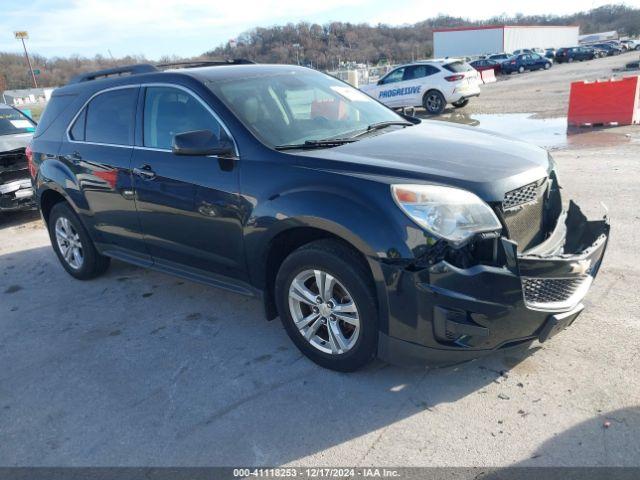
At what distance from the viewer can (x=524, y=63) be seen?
45062 mm

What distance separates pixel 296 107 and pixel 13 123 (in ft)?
23.0

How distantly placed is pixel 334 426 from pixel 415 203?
1.29 metres

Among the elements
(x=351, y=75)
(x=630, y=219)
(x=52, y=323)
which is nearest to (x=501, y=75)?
(x=351, y=75)

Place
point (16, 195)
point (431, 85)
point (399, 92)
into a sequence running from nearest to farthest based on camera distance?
point (16, 195)
point (431, 85)
point (399, 92)

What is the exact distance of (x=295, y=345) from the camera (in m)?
3.72

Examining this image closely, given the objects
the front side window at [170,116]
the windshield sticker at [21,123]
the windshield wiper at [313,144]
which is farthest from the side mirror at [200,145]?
the windshield sticker at [21,123]

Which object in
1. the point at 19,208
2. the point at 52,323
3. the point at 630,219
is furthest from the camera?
the point at 19,208

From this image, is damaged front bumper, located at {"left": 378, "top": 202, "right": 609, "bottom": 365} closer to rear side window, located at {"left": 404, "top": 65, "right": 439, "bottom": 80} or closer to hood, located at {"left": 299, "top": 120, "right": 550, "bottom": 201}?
hood, located at {"left": 299, "top": 120, "right": 550, "bottom": 201}

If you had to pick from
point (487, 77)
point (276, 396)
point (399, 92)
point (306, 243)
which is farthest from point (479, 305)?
point (487, 77)

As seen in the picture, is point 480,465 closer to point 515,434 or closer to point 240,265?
point 515,434

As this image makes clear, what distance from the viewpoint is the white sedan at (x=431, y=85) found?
1783 cm

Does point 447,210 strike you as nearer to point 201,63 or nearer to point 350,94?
point 350,94

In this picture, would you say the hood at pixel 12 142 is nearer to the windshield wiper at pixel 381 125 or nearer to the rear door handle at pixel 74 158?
the rear door handle at pixel 74 158

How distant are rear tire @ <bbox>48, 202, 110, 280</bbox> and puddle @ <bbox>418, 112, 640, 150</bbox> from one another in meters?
6.22
